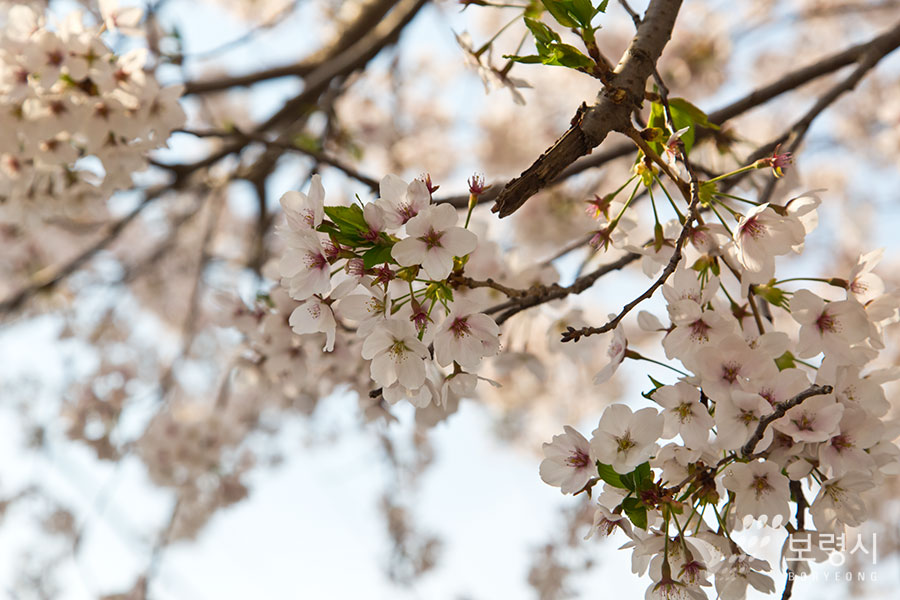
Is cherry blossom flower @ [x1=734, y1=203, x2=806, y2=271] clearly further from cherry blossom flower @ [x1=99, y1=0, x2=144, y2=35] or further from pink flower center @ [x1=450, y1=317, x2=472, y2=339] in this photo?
cherry blossom flower @ [x1=99, y1=0, x2=144, y2=35]

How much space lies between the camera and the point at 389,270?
99cm

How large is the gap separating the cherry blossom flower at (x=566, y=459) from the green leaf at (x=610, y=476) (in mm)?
36

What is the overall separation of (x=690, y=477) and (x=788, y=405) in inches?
6.8

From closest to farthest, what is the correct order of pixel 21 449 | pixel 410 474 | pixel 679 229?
1. pixel 679 229
2. pixel 21 449
3. pixel 410 474

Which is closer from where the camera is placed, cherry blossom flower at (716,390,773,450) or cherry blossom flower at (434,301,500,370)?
cherry blossom flower at (716,390,773,450)

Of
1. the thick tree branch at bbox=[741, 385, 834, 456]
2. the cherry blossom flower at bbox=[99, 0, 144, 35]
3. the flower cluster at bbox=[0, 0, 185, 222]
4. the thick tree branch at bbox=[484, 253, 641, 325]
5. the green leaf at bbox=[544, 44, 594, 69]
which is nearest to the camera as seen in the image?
the thick tree branch at bbox=[741, 385, 834, 456]

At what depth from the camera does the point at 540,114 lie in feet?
19.0

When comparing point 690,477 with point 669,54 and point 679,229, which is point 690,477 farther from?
point 669,54

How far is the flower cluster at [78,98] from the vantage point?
1.53m

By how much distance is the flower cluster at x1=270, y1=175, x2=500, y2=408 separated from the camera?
0.95 m

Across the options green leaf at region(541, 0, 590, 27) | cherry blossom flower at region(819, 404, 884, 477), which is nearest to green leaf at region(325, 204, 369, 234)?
green leaf at region(541, 0, 590, 27)

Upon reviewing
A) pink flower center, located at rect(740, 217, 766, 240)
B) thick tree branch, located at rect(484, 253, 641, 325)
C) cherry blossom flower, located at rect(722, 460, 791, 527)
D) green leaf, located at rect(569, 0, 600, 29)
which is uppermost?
green leaf, located at rect(569, 0, 600, 29)

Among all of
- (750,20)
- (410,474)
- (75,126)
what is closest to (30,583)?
(410,474)

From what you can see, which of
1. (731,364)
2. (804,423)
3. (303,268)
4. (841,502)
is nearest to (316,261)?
(303,268)
